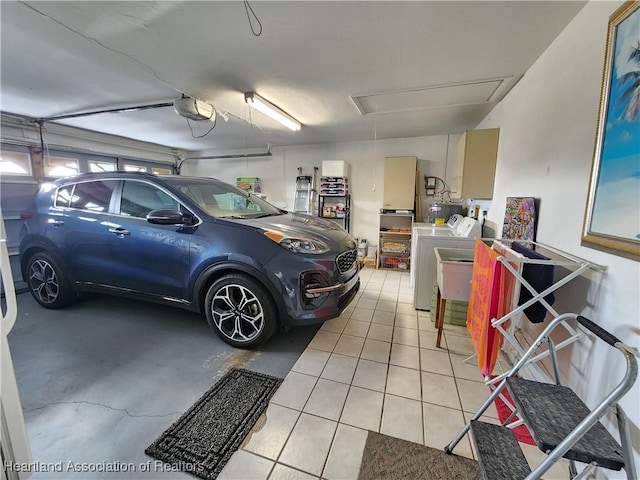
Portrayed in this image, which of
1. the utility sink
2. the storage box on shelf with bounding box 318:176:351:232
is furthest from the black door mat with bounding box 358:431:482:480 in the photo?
the storage box on shelf with bounding box 318:176:351:232

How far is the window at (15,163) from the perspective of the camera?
3.62m

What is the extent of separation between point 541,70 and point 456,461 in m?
2.72

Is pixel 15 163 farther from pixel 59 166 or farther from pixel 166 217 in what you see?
pixel 166 217

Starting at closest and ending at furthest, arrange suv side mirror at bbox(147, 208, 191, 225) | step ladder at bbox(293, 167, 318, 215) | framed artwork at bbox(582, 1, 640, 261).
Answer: framed artwork at bbox(582, 1, 640, 261) → suv side mirror at bbox(147, 208, 191, 225) → step ladder at bbox(293, 167, 318, 215)

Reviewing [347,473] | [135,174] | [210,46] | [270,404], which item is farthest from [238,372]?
[210,46]

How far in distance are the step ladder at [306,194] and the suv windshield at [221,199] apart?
2584 mm

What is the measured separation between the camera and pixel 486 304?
1.58 m

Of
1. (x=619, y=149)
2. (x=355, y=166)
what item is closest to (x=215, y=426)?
(x=619, y=149)

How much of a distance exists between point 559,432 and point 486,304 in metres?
0.74

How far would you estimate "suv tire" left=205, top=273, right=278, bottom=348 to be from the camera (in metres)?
2.09

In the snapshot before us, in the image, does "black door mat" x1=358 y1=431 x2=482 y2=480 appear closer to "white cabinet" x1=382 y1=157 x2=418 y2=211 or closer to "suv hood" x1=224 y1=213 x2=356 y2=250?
"suv hood" x1=224 y1=213 x2=356 y2=250

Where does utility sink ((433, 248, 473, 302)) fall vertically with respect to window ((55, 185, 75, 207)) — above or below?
below

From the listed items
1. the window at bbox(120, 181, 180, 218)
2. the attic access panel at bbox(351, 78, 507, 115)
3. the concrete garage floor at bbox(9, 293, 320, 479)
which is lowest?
the concrete garage floor at bbox(9, 293, 320, 479)

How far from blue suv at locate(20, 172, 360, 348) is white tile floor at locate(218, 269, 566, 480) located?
0.42 meters
